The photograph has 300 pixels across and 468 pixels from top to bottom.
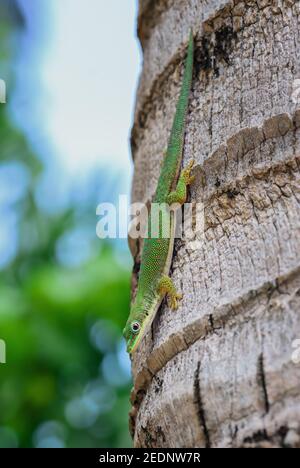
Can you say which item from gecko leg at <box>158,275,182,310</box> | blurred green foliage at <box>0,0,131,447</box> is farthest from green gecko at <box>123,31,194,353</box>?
blurred green foliage at <box>0,0,131,447</box>

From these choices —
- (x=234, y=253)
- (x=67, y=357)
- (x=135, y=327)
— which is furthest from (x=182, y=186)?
(x=67, y=357)

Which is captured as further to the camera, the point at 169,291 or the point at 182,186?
the point at 182,186

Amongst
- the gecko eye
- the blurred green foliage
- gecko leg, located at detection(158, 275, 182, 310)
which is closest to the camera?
gecko leg, located at detection(158, 275, 182, 310)

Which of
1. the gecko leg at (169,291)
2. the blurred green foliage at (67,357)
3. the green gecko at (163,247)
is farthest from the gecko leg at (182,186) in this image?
the blurred green foliage at (67,357)

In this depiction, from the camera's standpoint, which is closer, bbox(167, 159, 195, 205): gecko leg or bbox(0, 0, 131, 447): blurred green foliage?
bbox(167, 159, 195, 205): gecko leg

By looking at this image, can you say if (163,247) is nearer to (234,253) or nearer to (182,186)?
(182,186)

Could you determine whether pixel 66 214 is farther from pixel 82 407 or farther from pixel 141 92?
pixel 141 92

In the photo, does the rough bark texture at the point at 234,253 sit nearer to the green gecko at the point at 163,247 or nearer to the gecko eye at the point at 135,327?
the green gecko at the point at 163,247

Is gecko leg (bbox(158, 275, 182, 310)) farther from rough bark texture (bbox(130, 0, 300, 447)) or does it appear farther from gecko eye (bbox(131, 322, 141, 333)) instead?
gecko eye (bbox(131, 322, 141, 333))
